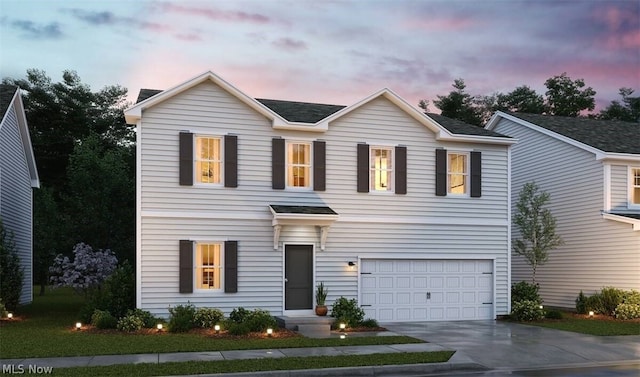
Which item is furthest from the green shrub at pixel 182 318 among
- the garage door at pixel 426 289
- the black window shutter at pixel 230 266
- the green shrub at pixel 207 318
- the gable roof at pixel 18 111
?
the gable roof at pixel 18 111

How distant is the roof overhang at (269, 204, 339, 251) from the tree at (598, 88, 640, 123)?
3913 cm

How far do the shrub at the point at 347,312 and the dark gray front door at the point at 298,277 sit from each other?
1019 mm

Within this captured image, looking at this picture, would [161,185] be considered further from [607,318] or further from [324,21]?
[607,318]

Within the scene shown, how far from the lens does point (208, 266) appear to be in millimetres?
19031

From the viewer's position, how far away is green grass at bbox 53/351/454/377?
11445 mm

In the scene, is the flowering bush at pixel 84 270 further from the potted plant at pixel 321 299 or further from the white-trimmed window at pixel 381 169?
the white-trimmed window at pixel 381 169

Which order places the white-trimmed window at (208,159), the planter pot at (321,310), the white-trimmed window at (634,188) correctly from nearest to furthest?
the planter pot at (321,310) < the white-trimmed window at (208,159) < the white-trimmed window at (634,188)

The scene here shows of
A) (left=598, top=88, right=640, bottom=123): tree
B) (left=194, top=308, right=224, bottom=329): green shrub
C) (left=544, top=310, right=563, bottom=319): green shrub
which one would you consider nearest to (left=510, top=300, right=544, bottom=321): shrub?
(left=544, top=310, right=563, bottom=319): green shrub

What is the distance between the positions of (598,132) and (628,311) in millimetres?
8449

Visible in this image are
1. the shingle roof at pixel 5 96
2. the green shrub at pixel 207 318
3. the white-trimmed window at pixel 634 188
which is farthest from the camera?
the white-trimmed window at pixel 634 188

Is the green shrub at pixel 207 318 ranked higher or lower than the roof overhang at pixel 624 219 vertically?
lower

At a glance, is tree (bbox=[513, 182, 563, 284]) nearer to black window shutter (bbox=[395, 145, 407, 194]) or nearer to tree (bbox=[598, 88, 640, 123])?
black window shutter (bbox=[395, 145, 407, 194])

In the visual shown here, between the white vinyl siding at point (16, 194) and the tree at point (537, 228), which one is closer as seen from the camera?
the tree at point (537, 228)

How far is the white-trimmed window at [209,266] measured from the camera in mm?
18922
